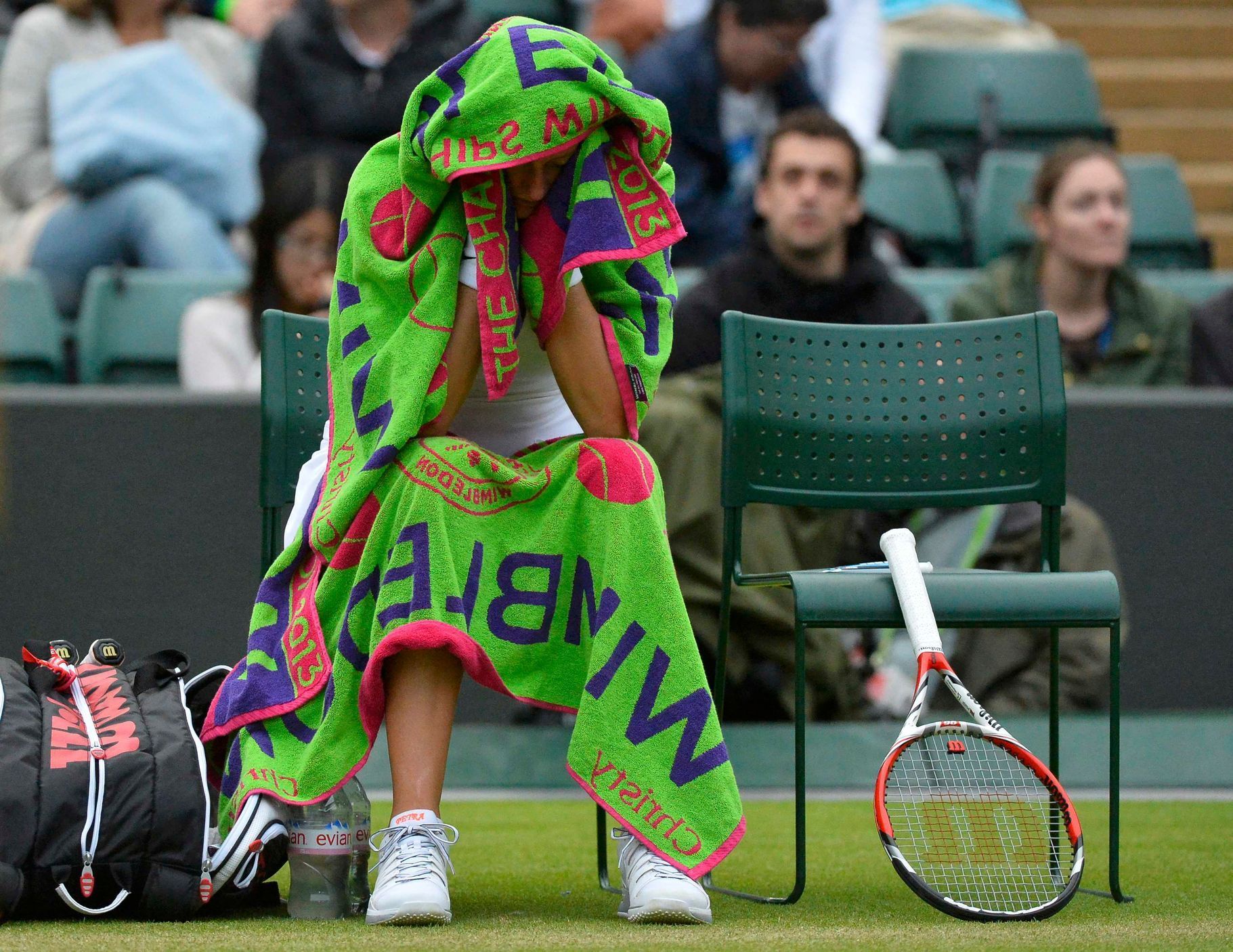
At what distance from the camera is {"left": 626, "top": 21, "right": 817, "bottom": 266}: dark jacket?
5.85 meters

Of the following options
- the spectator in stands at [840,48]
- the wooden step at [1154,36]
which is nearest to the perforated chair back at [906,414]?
the spectator in stands at [840,48]

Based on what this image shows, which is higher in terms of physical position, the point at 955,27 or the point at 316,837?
the point at 955,27

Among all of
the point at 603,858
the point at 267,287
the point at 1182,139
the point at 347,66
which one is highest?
the point at 347,66

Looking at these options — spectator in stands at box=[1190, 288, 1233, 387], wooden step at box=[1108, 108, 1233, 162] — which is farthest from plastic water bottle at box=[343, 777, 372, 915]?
wooden step at box=[1108, 108, 1233, 162]

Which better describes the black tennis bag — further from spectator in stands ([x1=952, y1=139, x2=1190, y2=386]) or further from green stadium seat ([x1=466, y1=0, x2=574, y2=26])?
green stadium seat ([x1=466, y1=0, x2=574, y2=26])

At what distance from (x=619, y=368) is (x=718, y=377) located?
1901mm

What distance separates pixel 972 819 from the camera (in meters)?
2.66

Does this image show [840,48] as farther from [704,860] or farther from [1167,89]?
[704,860]

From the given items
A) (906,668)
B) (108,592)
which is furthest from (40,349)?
(906,668)

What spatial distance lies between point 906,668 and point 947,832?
1922 millimetres

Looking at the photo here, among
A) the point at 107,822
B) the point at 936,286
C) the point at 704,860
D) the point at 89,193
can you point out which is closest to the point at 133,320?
the point at 89,193

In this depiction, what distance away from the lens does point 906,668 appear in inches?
177

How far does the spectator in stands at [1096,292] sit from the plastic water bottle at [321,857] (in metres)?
3.07

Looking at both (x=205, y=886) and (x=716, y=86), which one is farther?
(x=716, y=86)
